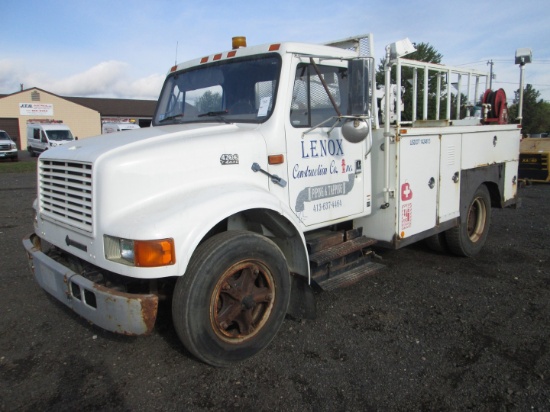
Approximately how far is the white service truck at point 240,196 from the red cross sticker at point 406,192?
21 millimetres

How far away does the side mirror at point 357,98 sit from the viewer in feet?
11.4

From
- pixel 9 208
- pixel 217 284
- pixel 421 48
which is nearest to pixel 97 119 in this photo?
pixel 9 208

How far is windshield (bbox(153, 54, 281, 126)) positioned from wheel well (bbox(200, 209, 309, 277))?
80 cm

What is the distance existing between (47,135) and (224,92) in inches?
1060

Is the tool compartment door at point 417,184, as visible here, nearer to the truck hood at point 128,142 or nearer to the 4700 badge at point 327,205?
the 4700 badge at point 327,205

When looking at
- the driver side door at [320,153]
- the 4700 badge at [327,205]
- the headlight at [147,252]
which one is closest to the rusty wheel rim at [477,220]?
the driver side door at [320,153]

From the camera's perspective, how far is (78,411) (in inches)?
109

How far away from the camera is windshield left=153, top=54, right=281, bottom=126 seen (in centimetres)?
371

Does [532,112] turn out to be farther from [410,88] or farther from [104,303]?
[104,303]

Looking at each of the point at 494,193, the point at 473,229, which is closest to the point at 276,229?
the point at 473,229

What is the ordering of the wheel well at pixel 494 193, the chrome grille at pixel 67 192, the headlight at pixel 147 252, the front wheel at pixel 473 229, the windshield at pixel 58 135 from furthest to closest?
the windshield at pixel 58 135
the wheel well at pixel 494 193
the front wheel at pixel 473 229
the chrome grille at pixel 67 192
the headlight at pixel 147 252

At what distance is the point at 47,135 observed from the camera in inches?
1067

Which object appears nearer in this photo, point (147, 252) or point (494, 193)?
point (147, 252)

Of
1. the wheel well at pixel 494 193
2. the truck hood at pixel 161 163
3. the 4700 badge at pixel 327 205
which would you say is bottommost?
the wheel well at pixel 494 193
